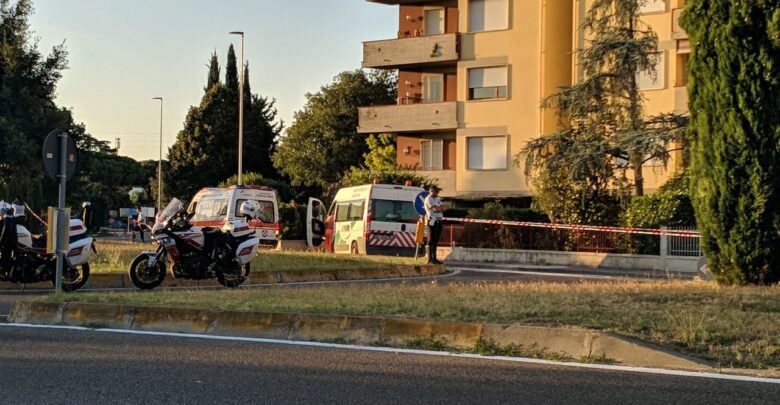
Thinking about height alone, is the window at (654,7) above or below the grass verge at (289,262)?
above

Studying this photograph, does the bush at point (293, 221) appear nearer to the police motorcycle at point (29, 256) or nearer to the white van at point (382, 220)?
the white van at point (382, 220)

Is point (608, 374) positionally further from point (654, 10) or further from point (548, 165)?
point (654, 10)

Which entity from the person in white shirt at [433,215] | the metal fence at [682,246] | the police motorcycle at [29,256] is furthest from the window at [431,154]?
the police motorcycle at [29,256]

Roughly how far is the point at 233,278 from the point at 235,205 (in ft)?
49.3

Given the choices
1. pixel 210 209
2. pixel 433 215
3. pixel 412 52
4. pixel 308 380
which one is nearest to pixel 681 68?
pixel 412 52

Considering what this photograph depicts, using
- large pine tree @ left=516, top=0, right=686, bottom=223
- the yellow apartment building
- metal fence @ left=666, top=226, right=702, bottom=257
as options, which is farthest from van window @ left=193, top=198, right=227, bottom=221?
metal fence @ left=666, top=226, right=702, bottom=257

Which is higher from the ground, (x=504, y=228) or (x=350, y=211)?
(x=350, y=211)

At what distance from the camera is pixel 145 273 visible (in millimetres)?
15148

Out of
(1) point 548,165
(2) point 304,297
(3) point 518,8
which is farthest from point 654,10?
(2) point 304,297

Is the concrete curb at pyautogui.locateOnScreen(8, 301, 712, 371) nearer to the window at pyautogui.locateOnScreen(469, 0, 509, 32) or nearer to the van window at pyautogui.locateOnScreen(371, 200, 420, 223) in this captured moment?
the van window at pyautogui.locateOnScreen(371, 200, 420, 223)

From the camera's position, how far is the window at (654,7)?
34.3m

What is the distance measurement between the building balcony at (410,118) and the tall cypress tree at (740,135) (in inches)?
1022

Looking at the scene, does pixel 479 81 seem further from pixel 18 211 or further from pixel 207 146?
pixel 207 146

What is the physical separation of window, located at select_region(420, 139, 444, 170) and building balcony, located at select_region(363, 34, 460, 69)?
3.55 meters
